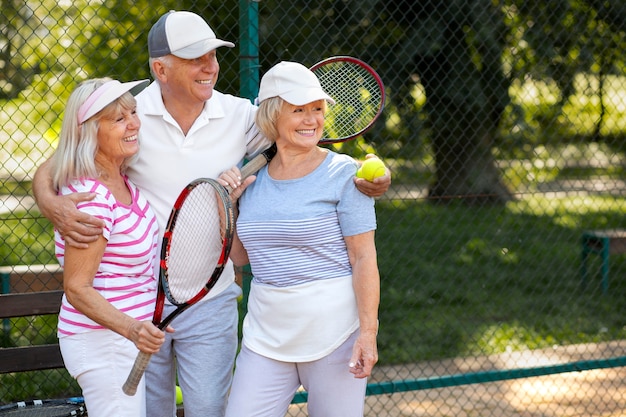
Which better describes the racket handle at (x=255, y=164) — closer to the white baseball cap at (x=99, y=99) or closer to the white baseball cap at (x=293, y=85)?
the white baseball cap at (x=293, y=85)

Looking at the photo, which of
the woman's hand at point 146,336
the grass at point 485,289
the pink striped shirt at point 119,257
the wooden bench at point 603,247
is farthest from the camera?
the wooden bench at point 603,247

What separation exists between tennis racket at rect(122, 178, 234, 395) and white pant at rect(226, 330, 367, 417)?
30 centimetres

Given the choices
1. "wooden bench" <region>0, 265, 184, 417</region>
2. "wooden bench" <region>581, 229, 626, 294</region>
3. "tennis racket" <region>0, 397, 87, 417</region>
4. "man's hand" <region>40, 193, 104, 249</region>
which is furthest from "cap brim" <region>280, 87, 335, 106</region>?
"wooden bench" <region>581, 229, 626, 294</region>

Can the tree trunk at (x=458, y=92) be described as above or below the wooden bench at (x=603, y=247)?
above

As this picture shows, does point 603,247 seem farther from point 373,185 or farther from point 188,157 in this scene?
point 188,157

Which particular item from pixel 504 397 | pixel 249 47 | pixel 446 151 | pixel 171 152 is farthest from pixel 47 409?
pixel 446 151

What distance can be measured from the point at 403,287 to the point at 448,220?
108 inches

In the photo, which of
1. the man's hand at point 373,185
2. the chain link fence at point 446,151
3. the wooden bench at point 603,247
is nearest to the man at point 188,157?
the man's hand at point 373,185

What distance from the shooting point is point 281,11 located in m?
6.61

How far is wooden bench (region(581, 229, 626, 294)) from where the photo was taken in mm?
7262

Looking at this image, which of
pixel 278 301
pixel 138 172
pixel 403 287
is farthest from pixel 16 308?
pixel 403 287

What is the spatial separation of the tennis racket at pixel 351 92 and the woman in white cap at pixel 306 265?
1.55ft

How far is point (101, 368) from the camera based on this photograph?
8.78 ft

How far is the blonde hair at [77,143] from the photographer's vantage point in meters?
2.66
